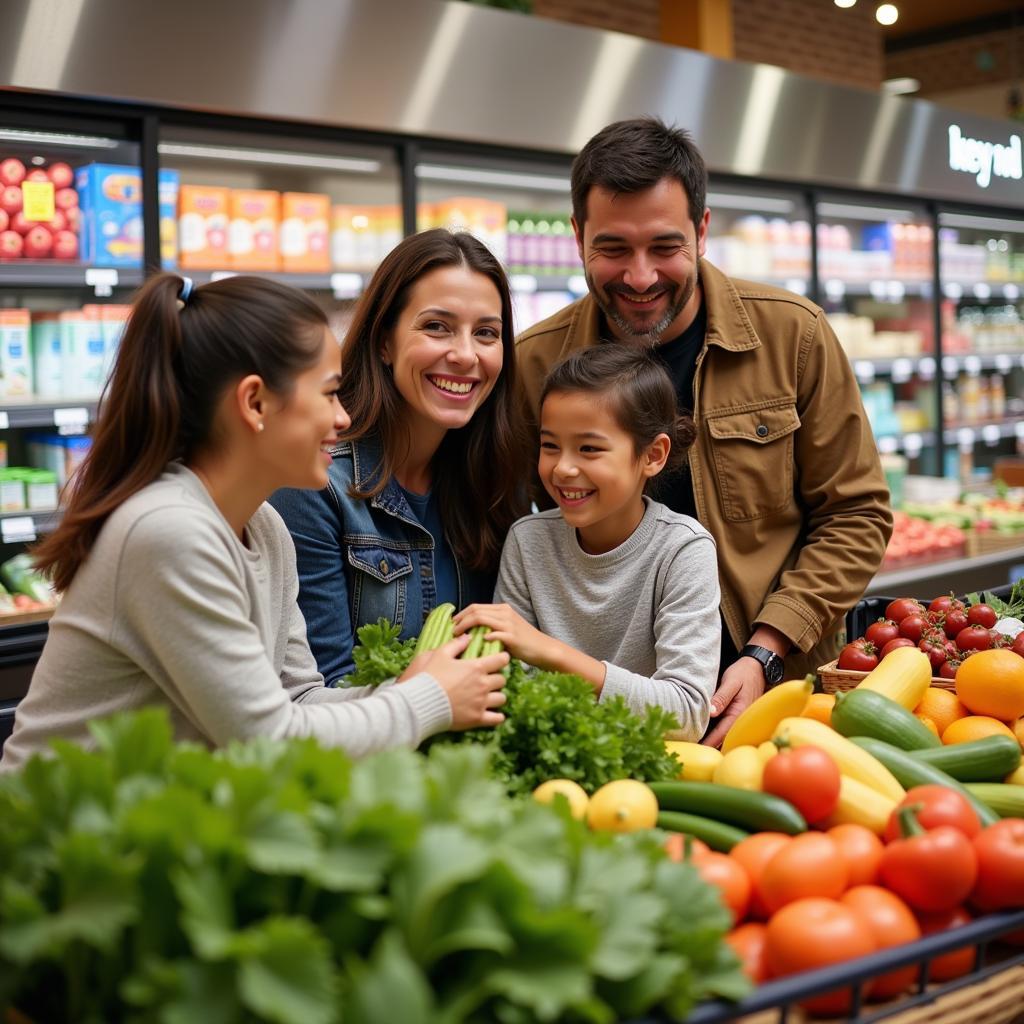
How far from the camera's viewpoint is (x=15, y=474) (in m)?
3.93

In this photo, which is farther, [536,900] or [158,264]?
[158,264]

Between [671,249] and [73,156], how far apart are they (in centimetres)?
242

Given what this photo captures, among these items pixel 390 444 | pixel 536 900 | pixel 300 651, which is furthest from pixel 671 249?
pixel 536 900

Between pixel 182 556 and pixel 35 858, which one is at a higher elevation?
pixel 182 556

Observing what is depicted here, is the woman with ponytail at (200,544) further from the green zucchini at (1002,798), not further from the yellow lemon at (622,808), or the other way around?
the green zucchini at (1002,798)

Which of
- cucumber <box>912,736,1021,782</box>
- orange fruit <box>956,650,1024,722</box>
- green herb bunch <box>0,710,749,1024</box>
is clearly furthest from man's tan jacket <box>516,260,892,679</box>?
green herb bunch <box>0,710,749,1024</box>

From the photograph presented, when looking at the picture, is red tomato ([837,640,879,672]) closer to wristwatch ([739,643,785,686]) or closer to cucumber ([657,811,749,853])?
wristwatch ([739,643,785,686])

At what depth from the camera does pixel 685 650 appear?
1.97 metres

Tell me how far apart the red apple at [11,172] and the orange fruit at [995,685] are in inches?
128

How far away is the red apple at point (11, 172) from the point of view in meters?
3.75

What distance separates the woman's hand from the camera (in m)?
1.58

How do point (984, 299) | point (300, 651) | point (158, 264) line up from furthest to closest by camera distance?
point (984, 299) < point (158, 264) < point (300, 651)

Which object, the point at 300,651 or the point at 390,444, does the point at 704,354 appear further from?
the point at 300,651

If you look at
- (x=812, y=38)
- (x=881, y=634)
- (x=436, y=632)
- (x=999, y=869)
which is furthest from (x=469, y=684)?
(x=812, y=38)
